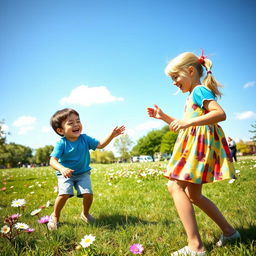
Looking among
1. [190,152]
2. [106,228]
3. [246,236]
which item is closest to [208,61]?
[190,152]

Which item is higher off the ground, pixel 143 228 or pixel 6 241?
pixel 6 241

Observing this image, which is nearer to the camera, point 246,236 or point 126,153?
point 246,236

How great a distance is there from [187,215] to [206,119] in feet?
2.90

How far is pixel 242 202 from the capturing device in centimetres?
366

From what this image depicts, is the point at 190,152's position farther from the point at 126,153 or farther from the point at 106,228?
the point at 126,153

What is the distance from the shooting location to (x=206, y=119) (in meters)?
2.03

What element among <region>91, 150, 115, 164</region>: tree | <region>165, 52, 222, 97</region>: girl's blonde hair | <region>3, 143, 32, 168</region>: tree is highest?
<region>165, 52, 222, 97</region>: girl's blonde hair

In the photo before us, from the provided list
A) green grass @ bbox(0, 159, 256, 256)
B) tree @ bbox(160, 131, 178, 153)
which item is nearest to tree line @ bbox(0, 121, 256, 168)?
tree @ bbox(160, 131, 178, 153)

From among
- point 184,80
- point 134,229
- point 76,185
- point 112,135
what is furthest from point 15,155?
point 184,80

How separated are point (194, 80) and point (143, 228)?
70.7 inches

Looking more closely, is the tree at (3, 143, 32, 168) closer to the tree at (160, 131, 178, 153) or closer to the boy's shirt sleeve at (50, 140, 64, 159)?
the tree at (160, 131, 178, 153)

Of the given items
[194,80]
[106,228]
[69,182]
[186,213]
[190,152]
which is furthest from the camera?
[69,182]

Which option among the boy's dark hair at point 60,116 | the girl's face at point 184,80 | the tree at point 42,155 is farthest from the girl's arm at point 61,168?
the tree at point 42,155

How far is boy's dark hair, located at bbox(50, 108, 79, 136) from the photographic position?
3.43m
